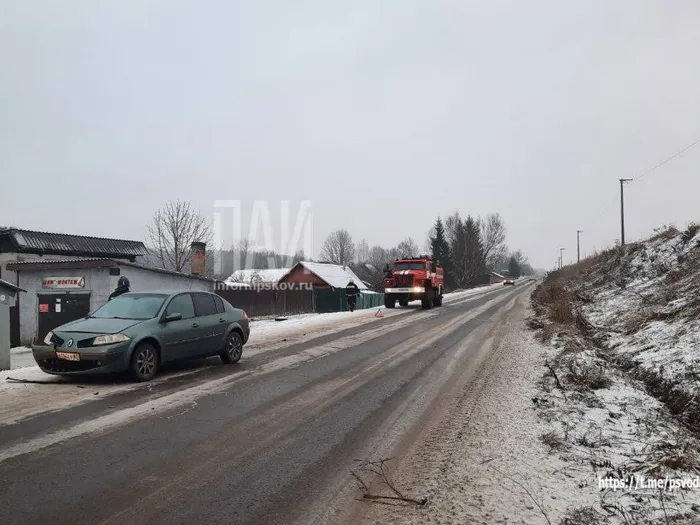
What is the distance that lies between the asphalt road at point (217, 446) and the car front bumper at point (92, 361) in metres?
0.62

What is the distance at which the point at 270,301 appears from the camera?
30.2m

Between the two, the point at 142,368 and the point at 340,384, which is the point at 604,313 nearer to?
the point at 340,384

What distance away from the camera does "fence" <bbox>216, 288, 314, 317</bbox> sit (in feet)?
91.4

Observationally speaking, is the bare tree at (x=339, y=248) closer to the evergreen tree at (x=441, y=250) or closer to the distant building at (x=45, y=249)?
the evergreen tree at (x=441, y=250)

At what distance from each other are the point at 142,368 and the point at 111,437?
2.75m

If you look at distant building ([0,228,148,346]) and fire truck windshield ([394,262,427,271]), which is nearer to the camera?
distant building ([0,228,148,346])

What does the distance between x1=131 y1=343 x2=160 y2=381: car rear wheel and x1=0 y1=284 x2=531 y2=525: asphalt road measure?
0.39 meters

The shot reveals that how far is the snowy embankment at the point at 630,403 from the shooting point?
358 cm

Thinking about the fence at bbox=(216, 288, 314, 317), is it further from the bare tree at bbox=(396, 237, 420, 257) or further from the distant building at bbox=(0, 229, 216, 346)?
the bare tree at bbox=(396, 237, 420, 257)

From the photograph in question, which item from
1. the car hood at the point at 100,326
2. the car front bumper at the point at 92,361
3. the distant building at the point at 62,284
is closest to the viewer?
the car front bumper at the point at 92,361

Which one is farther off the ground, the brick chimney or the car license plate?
the brick chimney

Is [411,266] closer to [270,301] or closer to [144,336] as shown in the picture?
[270,301]

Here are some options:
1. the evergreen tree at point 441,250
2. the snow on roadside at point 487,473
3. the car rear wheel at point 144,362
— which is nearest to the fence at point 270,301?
the car rear wheel at point 144,362

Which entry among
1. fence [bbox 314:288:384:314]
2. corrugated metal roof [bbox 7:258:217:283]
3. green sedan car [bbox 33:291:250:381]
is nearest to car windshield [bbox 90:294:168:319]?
green sedan car [bbox 33:291:250:381]
